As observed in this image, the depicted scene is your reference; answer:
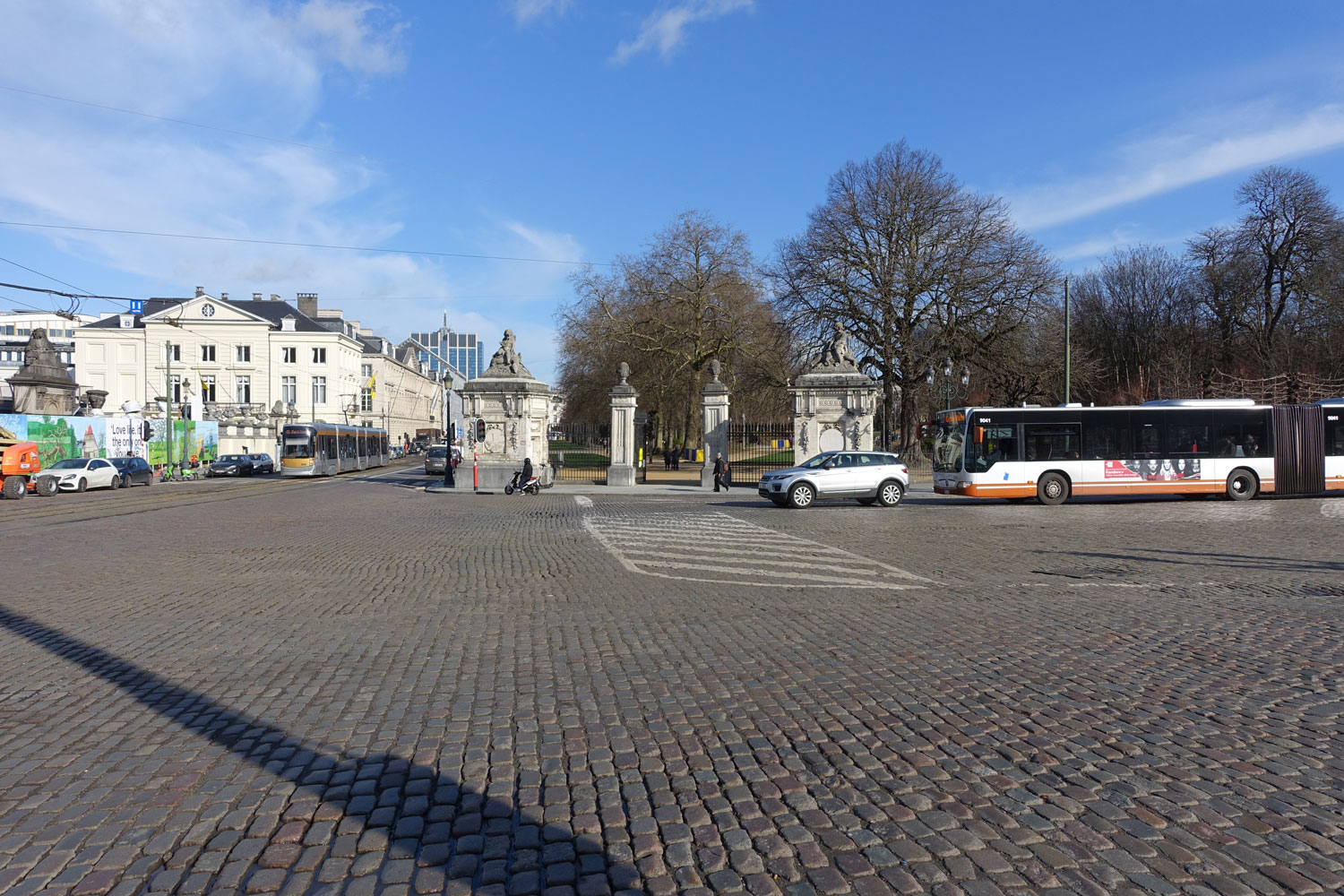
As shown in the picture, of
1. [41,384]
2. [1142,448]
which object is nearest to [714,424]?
[1142,448]

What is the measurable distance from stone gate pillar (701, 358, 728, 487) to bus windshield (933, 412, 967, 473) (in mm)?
8340

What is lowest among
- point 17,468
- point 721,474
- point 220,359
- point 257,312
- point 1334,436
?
point 721,474

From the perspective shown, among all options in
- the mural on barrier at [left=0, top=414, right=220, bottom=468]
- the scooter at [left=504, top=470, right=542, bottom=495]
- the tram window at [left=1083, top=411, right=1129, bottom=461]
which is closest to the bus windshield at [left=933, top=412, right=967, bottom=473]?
the tram window at [left=1083, top=411, right=1129, bottom=461]

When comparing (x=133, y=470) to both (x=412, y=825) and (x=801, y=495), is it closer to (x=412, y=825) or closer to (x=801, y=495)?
(x=801, y=495)

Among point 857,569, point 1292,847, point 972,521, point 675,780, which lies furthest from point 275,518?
point 1292,847

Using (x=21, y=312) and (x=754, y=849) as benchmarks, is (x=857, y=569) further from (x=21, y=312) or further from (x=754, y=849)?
(x=21, y=312)

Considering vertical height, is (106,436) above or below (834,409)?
below

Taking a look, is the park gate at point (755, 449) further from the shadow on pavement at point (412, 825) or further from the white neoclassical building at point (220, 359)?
the white neoclassical building at point (220, 359)

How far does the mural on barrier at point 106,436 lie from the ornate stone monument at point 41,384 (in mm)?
3381

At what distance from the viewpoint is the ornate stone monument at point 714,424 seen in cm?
3044

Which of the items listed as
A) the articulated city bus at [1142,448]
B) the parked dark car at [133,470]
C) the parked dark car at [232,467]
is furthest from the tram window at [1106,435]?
the parked dark car at [232,467]

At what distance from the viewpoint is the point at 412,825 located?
12.0 feet

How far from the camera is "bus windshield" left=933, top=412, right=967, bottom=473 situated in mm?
23344

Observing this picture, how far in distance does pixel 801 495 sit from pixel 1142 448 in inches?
382
